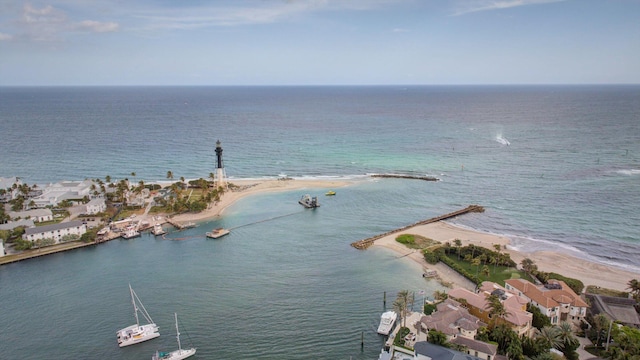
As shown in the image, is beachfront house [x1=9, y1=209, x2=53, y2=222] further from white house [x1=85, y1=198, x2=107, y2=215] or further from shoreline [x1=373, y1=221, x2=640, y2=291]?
shoreline [x1=373, y1=221, x2=640, y2=291]

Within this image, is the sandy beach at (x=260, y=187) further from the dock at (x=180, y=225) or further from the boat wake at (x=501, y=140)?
the boat wake at (x=501, y=140)

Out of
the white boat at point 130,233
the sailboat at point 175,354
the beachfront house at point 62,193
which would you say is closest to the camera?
the sailboat at point 175,354

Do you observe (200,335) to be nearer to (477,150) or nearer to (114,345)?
(114,345)

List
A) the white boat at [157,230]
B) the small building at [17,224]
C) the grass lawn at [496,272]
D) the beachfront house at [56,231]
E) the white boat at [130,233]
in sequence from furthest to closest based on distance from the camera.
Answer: the white boat at [157,230]
the white boat at [130,233]
the small building at [17,224]
the beachfront house at [56,231]
the grass lawn at [496,272]

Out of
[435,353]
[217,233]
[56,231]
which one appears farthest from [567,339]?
[56,231]

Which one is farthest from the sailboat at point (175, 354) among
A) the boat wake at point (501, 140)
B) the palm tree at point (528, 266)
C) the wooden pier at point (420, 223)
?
the boat wake at point (501, 140)
